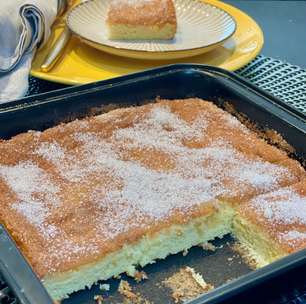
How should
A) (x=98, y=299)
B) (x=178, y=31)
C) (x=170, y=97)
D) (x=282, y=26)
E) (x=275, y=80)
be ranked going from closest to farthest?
1. (x=98, y=299)
2. (x=170, y=97)
3. (x=275, y=80)
4. (x=178, y=31)
5. (x=282, y=26)

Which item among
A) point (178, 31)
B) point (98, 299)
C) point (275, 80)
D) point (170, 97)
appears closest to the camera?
point (98, 299)

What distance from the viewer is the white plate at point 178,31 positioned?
4.71 feet

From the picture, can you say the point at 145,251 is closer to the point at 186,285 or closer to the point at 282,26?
the point at 186,285

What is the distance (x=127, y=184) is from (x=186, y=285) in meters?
0.22

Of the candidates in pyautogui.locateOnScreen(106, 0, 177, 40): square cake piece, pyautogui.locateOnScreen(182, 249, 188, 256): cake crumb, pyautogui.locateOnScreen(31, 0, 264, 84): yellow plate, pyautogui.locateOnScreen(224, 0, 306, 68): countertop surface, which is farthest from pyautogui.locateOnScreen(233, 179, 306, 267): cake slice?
pyautogui.locateOnScreen(224, 0, 306, 68): countertop surface

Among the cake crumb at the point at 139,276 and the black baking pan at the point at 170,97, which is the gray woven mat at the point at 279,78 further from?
the cake crumb at the point at 139,276

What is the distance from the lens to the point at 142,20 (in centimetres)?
152

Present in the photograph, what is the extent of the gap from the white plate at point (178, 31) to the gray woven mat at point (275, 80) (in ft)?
0.41

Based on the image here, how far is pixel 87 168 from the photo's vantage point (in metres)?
1.09

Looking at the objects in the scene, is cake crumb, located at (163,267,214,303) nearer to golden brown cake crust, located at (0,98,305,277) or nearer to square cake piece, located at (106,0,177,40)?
golden brown cake crust, located at (0,98,305,277)

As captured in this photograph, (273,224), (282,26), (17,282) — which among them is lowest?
(282,26)

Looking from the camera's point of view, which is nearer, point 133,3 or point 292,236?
point 292,236

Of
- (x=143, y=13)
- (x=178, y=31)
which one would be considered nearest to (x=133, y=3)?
(x=143, y=13)

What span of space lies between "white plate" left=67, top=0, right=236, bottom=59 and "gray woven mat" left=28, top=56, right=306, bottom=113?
4.9 inches
